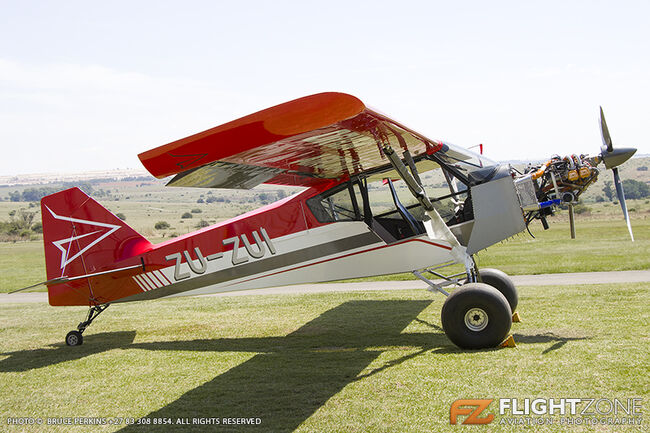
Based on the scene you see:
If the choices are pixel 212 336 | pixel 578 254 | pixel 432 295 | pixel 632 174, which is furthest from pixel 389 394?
pixel 632 174

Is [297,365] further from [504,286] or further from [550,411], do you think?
[504,286]

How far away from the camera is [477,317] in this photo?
20.9ft

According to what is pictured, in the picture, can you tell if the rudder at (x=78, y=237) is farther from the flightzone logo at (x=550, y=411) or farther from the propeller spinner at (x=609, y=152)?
the propeller spinner at (x=609, y=152)

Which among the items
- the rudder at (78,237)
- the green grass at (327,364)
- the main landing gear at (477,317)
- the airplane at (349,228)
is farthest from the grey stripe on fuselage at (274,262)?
the main landing gear at (477,317)

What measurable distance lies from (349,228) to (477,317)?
244 centimetres

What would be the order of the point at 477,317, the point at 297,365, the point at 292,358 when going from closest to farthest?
the point at 477,317
the point at 297,365
the point at 292,358

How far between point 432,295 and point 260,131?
7461mm

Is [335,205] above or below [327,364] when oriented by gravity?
above

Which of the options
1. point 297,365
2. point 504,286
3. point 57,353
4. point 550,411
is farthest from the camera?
point 504,286

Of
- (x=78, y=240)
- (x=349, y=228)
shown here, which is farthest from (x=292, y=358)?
(x=78, y=240)

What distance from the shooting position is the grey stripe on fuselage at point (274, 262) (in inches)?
316

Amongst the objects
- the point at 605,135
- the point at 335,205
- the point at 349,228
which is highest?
the point at 605,135

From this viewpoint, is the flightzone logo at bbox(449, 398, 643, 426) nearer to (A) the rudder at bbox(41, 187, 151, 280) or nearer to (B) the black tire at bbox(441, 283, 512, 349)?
(B) the black tire at bbox(441, 283, 512, 349)

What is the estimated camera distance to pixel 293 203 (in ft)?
27.2
